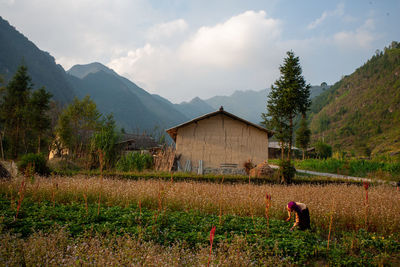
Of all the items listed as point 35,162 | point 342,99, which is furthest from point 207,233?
point 342,99

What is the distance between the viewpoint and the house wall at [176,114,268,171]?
51.5 ft

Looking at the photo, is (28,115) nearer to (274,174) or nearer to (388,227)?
(274,174)

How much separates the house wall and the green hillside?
47225 millimetres

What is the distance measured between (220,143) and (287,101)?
9764 mm

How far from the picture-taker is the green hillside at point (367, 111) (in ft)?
210

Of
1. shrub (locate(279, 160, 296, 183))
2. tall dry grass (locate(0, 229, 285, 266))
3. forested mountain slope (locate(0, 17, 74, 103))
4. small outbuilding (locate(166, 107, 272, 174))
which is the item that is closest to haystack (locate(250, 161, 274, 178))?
shrub (locate(279, 160, 296, 183))

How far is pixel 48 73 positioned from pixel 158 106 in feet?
278

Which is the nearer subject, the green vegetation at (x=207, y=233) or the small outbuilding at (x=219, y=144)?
the green vegetation at (x=207, y=233)

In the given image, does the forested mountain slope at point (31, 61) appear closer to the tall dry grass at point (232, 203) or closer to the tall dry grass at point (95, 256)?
the tall dry grass at point (232, 203)

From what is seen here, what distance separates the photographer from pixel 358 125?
248 ft

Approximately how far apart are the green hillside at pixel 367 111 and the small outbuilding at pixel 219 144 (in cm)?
4731

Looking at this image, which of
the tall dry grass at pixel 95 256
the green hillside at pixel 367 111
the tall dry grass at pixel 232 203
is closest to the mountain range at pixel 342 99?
the green hillside at pixel 367 111

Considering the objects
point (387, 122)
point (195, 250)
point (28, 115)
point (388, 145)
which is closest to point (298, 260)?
point (195, 250)

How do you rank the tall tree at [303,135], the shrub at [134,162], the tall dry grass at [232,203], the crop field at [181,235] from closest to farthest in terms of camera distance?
the crop field at [181,235]
the tall dry grass at [232,203]
the shrub at [134,162]
the tall tree at [303,135]
